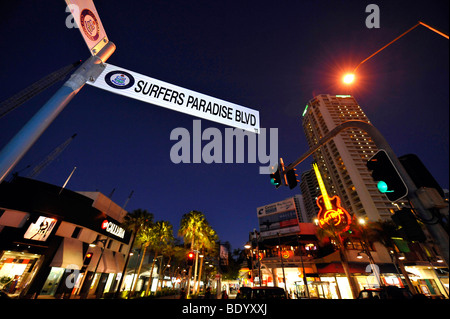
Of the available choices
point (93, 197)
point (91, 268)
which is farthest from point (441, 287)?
point (93, 197)

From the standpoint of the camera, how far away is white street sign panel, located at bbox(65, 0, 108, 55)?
151 inches

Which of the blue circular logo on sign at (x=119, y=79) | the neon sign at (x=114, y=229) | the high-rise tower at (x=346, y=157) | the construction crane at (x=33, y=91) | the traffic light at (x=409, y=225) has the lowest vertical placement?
the traffic light at (x=409, y=225)

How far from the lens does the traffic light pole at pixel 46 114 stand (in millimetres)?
3273

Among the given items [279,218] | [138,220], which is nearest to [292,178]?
[138,220]

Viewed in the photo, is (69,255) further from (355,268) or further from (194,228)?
(355,268)

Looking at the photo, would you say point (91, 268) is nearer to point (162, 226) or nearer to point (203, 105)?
point (162, 226)

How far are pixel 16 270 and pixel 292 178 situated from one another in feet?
99.8

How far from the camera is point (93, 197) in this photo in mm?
30375

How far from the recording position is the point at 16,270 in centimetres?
1972

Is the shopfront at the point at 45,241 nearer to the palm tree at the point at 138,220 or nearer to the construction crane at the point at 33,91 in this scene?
the palm tree at the point at 138,220

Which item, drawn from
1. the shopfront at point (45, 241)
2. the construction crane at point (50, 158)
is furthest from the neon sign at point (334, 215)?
the construction crane at point (50, 158)

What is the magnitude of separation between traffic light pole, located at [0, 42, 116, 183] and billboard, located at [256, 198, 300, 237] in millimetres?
58094

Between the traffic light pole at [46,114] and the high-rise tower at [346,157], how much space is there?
68131 mm

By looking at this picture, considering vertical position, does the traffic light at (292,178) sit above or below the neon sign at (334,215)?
below
